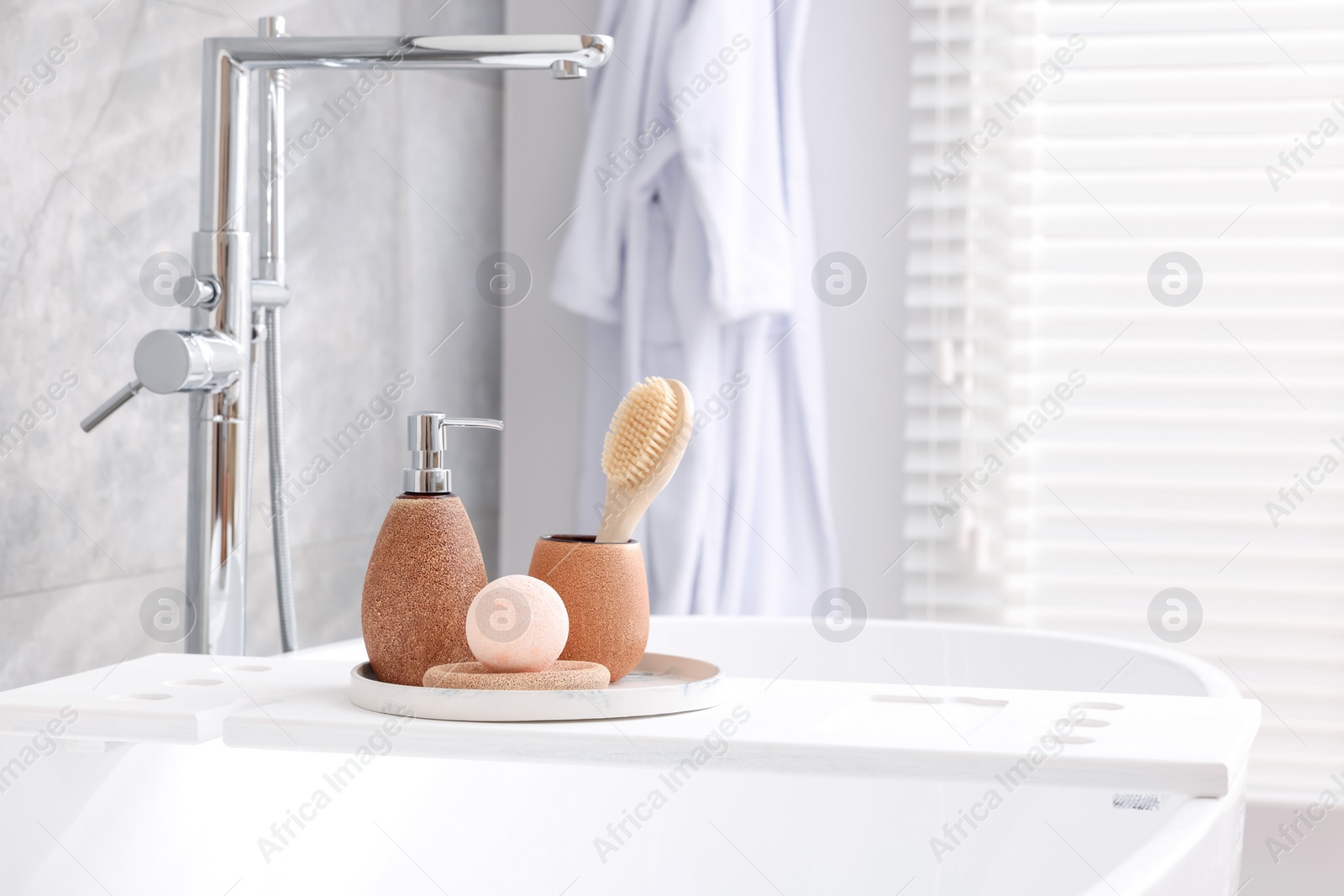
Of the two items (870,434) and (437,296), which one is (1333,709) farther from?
(437,296)

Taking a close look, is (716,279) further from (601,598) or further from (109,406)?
(601,598)

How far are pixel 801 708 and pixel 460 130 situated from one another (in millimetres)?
1228

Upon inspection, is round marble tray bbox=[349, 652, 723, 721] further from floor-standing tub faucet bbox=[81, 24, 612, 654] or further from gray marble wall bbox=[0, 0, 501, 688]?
gray marble wall bbox=[0, 0, 501, 688]

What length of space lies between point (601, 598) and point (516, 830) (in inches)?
9.4

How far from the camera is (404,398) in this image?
61.4 inches

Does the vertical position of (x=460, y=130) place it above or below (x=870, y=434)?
above

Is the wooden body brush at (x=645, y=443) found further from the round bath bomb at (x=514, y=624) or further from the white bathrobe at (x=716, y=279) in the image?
the white bathrobe at (x=716, y=279)

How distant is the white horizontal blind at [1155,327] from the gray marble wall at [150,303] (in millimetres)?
677

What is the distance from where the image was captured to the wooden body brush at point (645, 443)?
2.24 feet

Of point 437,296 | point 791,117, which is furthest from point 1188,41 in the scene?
point 437,296

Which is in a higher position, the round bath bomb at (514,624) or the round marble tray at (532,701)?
the round bath bomb at (514,624)

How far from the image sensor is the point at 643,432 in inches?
27.0

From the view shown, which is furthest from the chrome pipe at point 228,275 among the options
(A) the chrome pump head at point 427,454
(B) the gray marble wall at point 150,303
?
(A) the chrome pump head at point 427,454

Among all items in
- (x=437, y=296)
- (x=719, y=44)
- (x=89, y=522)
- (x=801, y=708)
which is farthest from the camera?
(x=437, y=296)
